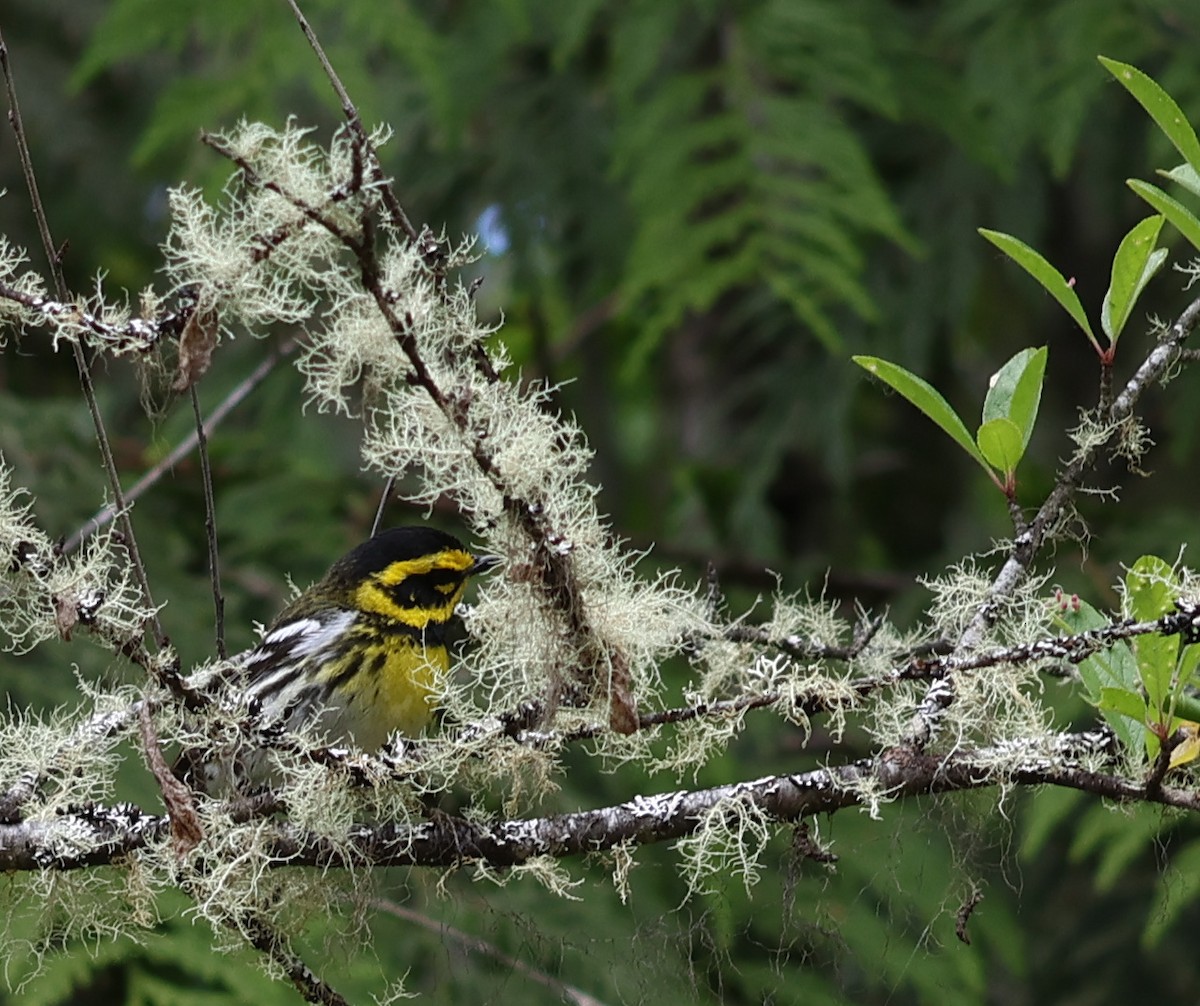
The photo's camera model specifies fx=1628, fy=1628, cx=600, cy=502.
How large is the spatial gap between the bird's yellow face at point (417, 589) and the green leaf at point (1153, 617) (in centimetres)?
167

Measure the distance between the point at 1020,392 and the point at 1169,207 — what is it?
0.25 metres

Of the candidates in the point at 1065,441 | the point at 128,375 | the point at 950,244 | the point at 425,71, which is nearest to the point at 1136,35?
the point at 950,244

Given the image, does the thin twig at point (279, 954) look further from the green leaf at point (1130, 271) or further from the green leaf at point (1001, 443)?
the green leaf at point (1130, 271)

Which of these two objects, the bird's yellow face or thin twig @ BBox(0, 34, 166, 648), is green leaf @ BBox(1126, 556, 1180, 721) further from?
the bird's yellow face

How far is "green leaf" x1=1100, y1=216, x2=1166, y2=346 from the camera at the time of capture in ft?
5.92

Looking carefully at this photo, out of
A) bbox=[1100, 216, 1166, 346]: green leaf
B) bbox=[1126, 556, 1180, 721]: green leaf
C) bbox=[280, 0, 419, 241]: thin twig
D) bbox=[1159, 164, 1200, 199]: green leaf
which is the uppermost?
bbox=[280, 0, 419, 241]: thin twig

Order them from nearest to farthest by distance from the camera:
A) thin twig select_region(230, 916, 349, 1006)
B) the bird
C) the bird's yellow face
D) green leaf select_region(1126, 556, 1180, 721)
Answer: green leaf select_region(1126, 556, 1180, 721)
thin twig select_region(230, 916, 349, 1006)
the bird
the bird's yellow face

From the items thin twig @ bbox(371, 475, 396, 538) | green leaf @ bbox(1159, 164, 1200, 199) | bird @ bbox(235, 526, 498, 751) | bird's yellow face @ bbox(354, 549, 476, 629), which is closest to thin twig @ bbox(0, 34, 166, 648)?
thin twig @ bbox(371, 475, 396, 538)

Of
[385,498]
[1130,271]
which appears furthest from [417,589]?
[1130,271]

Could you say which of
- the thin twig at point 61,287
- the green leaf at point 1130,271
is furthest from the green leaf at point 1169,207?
the thin twig at point 61,287

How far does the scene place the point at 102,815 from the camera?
1865 mm

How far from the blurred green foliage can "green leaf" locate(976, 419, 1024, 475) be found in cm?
181

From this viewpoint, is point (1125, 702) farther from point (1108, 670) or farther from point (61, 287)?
point (61, 287)

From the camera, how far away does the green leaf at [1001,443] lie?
1.79m
